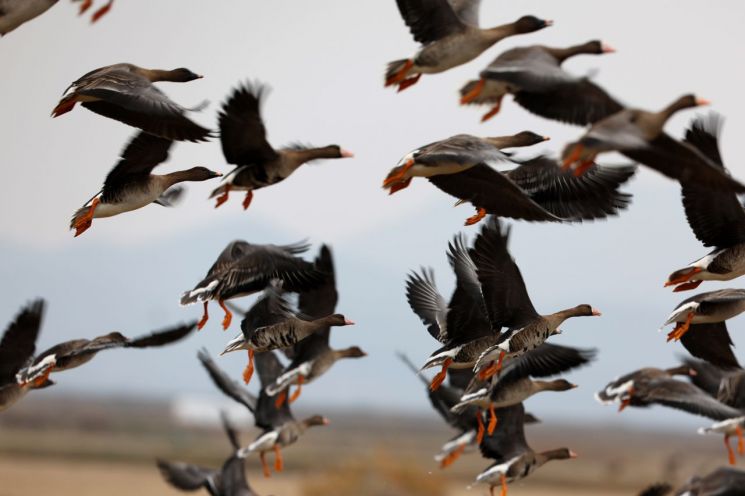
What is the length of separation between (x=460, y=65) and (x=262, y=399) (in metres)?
7.08

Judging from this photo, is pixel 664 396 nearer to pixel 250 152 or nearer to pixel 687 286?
pixel 687 286

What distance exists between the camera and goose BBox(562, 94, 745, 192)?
8.16 meters

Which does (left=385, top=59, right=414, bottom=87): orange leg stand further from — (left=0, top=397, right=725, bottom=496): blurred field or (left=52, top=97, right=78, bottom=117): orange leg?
(left=0, top=397, right=725, bottom=496): blurred field

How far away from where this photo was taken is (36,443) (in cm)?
7844

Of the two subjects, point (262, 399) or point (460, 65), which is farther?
point (262, 399)

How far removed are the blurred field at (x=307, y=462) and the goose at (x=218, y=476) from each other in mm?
6431

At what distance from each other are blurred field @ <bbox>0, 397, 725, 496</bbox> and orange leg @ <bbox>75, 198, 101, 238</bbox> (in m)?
9.99

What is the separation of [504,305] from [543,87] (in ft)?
10.9

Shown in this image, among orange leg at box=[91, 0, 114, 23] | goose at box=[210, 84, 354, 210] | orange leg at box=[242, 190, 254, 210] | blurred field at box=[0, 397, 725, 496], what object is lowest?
blurred field at box=[0, 397, 725, 496]

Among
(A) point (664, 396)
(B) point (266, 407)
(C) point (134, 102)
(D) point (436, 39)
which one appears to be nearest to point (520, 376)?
(A) point (664, 396)

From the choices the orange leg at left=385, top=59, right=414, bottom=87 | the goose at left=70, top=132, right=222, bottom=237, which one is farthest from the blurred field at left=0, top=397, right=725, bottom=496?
the orange leg at left=385, top=59, right=414, bottom=87

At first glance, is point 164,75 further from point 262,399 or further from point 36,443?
point 36,443

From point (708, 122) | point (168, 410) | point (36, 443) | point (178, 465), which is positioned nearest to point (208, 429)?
point (36, 443)

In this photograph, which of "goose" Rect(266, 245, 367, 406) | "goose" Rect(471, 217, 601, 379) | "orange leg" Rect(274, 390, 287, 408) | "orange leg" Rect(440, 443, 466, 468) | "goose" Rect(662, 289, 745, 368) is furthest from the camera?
"orange leg" Rect(440, 443, 466, 468)
